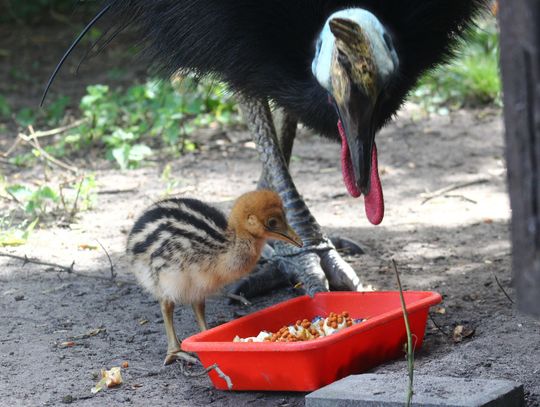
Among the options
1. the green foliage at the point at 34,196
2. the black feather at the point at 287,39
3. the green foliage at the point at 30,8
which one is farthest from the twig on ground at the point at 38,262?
the green foliage at the point at 30,8

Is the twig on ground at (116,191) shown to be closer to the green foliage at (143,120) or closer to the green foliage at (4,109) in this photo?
the green foliage at (143,120)

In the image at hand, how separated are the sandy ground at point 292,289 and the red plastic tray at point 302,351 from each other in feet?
0.20

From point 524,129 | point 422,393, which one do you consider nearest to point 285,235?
point 422,393

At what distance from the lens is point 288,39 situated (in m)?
3.39

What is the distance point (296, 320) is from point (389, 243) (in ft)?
3.89

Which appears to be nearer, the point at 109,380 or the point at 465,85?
the point at 109,380

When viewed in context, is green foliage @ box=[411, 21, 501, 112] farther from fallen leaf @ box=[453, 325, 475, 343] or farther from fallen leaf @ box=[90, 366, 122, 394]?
fallen leaf @ box=[90, 366, 122, 394]

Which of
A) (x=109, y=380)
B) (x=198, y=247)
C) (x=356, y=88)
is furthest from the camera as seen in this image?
(x=198, y=247)

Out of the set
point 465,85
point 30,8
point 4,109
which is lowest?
point 465,85

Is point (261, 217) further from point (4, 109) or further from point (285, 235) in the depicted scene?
point (4, 109)

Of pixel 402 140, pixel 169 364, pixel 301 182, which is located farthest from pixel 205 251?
pixel 402 140

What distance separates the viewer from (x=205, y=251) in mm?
3268

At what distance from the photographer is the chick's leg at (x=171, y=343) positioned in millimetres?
3270

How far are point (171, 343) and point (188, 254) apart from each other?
0.99 ft
